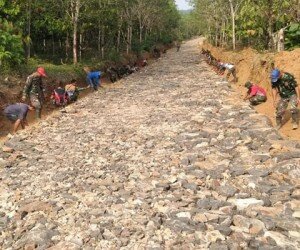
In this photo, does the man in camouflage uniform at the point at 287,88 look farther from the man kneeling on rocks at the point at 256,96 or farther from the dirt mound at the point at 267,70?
the man kneeling on rocks at the point at 256,96

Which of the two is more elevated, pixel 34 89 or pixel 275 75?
pixel 275 75

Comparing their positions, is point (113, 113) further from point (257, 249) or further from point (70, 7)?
point (70, 7)

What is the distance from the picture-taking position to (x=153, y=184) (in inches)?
380

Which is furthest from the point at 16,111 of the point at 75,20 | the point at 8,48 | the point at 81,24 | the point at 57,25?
the point at 81,24

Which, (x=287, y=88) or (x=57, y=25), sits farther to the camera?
(x=57, y=25)

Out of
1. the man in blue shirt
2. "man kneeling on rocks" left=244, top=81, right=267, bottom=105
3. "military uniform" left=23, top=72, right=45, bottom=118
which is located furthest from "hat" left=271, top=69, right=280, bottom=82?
the man in blue shirt

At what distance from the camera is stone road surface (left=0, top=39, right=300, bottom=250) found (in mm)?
7160

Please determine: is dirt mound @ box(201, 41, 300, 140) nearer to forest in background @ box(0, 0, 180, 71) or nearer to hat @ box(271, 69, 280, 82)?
hat @ box(271, 69, 280, 82)

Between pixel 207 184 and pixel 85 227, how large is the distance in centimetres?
340

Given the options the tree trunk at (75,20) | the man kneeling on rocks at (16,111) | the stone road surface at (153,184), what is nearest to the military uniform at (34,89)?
the stone road surface at (153,184)

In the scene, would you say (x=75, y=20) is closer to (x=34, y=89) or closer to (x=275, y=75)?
(x=34, y=89)

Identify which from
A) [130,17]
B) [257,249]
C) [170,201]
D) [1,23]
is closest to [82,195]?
[170,201]

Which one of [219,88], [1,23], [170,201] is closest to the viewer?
[170,201]

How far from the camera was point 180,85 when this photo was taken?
27250mm
